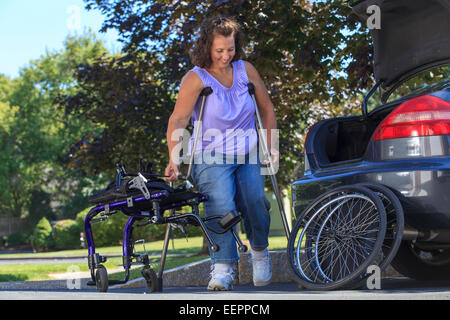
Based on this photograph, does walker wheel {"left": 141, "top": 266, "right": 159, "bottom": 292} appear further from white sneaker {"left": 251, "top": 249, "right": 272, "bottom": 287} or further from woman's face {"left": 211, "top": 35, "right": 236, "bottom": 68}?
woman's face {"left": 211, "top": 35, "right": 236, "bottom": 68}

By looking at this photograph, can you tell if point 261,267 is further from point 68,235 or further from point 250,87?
point 68,235

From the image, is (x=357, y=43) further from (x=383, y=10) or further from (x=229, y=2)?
(x=383, y=10)

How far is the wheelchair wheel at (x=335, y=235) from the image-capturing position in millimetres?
4066

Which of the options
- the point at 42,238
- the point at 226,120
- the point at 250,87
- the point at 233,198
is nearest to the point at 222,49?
the point at 250,87

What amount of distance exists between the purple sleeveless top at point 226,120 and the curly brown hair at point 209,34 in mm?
80

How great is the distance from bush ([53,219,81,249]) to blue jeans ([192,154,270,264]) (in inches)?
1020

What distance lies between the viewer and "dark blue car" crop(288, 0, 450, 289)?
391cm

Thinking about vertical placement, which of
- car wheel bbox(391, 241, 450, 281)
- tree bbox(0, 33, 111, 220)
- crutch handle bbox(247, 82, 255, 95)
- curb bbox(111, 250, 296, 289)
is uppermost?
tree bbox(0, 33, 111, 220)

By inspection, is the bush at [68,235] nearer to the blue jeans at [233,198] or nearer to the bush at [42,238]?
the bush at [42,238]

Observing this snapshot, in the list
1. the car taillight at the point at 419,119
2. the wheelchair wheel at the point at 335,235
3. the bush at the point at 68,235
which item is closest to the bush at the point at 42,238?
the bush at the point at 68,235

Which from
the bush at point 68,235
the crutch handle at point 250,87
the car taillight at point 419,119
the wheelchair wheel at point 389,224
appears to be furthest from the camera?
the bush at point 68,235

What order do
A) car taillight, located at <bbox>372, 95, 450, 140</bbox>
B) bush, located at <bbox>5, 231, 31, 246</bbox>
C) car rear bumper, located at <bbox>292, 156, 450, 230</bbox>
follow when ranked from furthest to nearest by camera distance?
bush, located at <bbox>5, 231, 31, 246</bbox> → car taillight, located at <bbox>372, 95, 450, 140</bbox> → car rear bumper, located at <bbox>292, 156, 450, 230</bbox>

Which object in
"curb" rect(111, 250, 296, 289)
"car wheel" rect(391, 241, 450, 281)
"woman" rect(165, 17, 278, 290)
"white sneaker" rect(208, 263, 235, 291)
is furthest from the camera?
"curb" rect(111, 250, 296, 289)

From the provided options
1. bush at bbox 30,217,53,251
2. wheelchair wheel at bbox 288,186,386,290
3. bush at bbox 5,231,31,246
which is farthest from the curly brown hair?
bush at bbox 5,231,31,246
